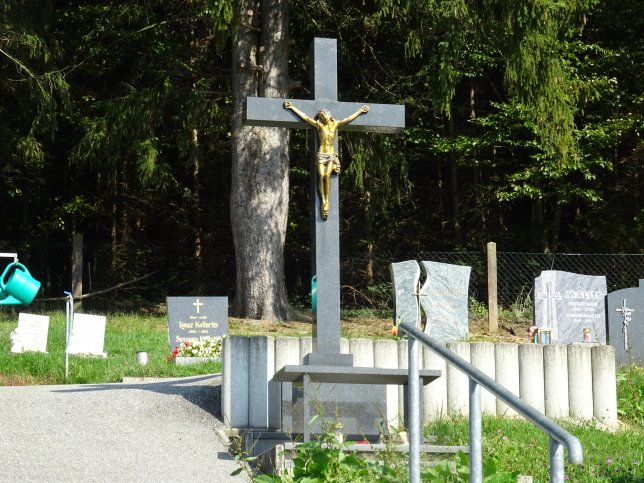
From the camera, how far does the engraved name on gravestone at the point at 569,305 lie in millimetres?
15406

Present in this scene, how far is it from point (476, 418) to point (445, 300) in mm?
10548

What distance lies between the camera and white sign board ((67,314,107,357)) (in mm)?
13055

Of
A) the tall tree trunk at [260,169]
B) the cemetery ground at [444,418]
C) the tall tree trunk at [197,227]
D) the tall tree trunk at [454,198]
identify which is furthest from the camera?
the tall tree trunk at [454,198]

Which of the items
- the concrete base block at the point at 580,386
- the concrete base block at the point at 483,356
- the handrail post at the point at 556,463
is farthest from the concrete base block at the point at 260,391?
the handrail post at the point at 556,463

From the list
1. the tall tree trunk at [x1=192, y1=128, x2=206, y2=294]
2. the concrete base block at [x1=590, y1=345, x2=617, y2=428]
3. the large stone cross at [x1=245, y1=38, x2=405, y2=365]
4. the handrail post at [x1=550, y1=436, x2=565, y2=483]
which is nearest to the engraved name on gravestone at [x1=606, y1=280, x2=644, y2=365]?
the concrete base block at [x1=590, y1=345, x2=617, y2=428]

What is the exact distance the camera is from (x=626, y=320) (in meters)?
14.8

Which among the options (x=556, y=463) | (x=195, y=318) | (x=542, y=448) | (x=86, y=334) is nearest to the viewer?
(x=556, y=463)

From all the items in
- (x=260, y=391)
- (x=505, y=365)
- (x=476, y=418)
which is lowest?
(x=260, y=391)

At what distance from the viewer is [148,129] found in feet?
58.7

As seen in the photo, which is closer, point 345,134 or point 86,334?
point 86,334

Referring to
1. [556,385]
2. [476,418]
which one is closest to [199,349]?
[556,385]

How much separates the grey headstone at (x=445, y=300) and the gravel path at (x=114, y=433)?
5107mm

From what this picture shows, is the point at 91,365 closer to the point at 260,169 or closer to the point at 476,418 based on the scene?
the point at 260,169

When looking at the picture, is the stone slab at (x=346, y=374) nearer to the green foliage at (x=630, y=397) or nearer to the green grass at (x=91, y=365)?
the green foliage at (x=630, y=397)
